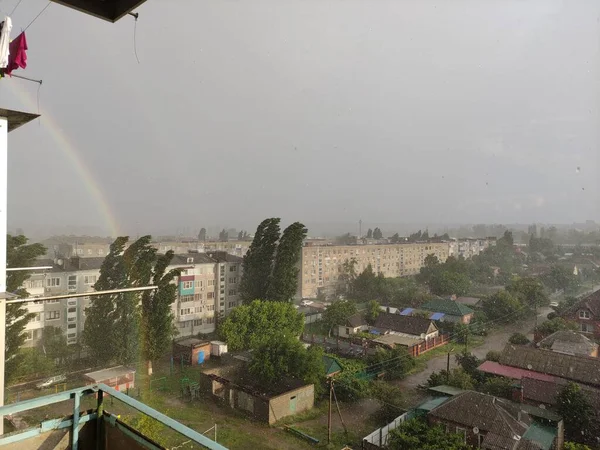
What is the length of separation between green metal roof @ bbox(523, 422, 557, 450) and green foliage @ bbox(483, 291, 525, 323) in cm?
867

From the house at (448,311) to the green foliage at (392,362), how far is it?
182 inches

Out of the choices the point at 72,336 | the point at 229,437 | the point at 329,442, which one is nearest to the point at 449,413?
the point at 329,442

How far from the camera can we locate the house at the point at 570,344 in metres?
8.80

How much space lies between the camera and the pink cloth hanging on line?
1.99m

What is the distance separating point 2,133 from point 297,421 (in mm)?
6061

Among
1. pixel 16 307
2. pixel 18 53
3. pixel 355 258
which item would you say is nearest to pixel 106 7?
pixel 18 53

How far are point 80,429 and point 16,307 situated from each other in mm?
7402

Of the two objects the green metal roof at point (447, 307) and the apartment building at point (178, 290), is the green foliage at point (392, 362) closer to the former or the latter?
the green metal roof at point (447, 307)

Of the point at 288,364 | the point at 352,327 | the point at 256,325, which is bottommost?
the point at 352,327

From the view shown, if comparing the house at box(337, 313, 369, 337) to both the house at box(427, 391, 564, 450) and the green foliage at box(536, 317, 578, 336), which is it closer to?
the green foliage at box(536, 317, 578, 336)

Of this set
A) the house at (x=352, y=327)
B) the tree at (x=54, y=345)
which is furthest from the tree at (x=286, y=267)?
the tree at (x=54, y=345)

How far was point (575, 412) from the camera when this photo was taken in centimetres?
591

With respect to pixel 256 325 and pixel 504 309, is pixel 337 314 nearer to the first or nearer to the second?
pixel 256 325

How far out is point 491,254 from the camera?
25.4 meters
